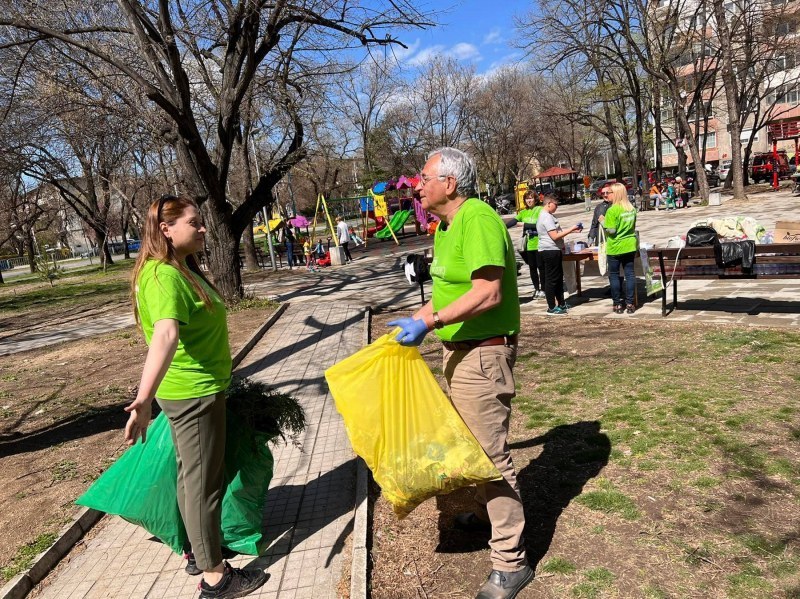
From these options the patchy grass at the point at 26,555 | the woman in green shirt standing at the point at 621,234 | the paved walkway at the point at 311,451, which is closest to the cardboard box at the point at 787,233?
the paved walkway at the point at 311,451

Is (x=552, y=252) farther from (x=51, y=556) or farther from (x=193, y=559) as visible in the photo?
(x=51, y=556)

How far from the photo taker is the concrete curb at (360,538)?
2.76m

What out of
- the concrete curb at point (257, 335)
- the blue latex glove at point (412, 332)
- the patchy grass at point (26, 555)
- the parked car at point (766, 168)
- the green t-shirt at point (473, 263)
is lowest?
the patchy grass at point (26, 555)

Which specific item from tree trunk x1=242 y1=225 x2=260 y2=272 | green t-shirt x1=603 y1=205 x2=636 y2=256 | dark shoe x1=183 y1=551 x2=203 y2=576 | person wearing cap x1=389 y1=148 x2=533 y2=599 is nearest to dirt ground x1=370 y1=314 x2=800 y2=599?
person wearing cap x1=389 y1=148 x2=533 y2=599

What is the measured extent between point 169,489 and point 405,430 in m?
1.25

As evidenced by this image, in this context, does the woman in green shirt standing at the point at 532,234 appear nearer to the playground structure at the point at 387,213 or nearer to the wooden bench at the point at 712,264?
the wooden bench at the point at 712,264

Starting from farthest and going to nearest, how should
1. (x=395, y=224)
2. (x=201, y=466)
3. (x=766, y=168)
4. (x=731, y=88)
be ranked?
(x=766, y=168)
(x=395, y=224)
(x=731, y=88)
(x=201, y=466)

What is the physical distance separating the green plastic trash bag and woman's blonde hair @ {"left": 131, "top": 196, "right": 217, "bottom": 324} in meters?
0.72

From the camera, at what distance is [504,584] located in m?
2.61

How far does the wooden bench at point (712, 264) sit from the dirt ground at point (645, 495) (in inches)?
50.1

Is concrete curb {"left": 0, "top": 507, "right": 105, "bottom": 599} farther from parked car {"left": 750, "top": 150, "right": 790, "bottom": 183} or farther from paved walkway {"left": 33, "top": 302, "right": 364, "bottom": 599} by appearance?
parked car {"left": 750, "top": 150, "right": 790, "bottom": 183}

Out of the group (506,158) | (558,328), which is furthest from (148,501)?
(506,158)

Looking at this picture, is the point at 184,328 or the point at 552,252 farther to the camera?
the point at 552,252

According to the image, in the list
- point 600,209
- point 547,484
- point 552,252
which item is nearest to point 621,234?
point 552,252
